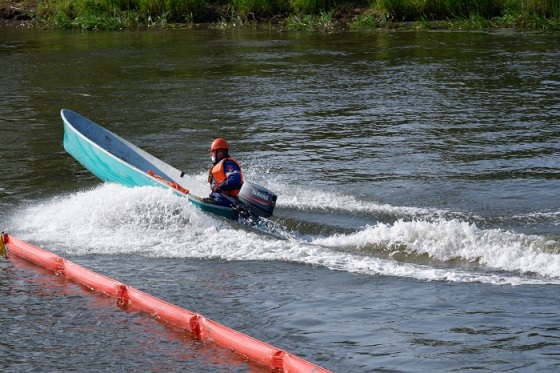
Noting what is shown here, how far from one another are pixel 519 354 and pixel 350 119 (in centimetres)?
1303

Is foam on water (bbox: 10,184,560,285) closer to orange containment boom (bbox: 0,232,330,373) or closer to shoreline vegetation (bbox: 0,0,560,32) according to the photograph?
orange containment boom (bbox: 0,232,330,373)

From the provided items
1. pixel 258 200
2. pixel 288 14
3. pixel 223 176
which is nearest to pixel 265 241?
pixel 258 200

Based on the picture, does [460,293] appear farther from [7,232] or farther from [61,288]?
[7,232]

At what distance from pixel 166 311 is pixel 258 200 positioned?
380cm

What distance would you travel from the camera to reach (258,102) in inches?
937

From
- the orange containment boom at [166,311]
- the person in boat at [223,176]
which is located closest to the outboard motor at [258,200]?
the person in boat at [223,176]

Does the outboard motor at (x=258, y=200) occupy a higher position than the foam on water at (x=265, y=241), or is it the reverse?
the outboard motor at (x=258, y=200)

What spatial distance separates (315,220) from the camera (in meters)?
14.1

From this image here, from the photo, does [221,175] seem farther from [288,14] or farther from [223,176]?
[288,14]

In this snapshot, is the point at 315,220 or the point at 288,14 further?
the point at 288,14

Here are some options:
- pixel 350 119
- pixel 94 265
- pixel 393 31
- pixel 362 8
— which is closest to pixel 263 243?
pixel 94 265

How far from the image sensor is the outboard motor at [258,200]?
13.5 m

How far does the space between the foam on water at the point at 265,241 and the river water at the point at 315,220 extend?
0.03 metres

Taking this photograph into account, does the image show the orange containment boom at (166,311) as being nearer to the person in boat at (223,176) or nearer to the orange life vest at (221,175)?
the person in boat at (223,176)
